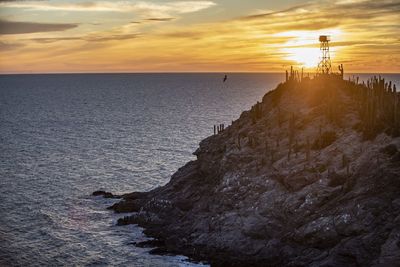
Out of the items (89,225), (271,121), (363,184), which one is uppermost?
(271,121)

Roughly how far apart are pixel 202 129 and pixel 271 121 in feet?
288

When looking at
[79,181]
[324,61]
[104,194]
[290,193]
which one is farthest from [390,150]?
[79,181]

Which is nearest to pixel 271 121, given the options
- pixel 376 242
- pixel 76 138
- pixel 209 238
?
pixel 209 238

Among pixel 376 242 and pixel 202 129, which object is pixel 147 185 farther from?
pixel 202 129

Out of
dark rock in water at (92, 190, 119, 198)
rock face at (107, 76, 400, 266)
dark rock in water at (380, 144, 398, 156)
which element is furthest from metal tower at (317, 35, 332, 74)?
dark rock in water at (92, 190, 119, 198)

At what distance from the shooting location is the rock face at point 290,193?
47.2 metres

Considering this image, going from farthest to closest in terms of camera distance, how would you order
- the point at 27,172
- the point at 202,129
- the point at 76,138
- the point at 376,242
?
the point at 202,129 → the point at 76,138 → the point at 27,172 → the point at 376,242

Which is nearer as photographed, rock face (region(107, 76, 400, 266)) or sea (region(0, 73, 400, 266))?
rock face (region(107, 76, 400, 266))

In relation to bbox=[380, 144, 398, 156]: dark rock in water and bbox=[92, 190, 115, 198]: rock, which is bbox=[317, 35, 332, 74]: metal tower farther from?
bbox=[92, 190, 115, 198]: rock

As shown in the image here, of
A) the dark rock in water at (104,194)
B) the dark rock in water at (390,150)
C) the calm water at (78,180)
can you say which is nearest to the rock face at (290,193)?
the dark rock in water at (390,150)

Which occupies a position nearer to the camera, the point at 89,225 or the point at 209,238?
the point at 209,238

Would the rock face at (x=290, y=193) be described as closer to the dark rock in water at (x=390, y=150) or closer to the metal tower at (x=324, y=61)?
the dark rock in water at (x=390, y=150)

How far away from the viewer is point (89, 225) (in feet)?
219

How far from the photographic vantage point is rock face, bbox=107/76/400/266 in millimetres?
47250
